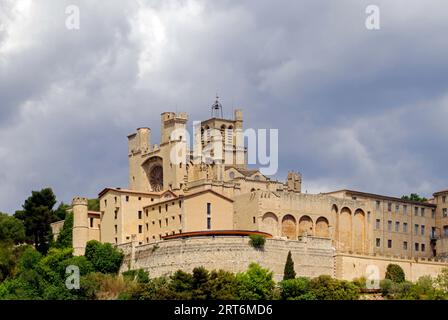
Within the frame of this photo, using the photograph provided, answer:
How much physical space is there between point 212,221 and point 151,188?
12.8 metres

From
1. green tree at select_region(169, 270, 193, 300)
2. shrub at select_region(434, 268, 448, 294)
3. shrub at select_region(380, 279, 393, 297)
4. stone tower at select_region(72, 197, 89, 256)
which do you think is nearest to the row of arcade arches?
shrub at select_region(380, 279, 393, 297)

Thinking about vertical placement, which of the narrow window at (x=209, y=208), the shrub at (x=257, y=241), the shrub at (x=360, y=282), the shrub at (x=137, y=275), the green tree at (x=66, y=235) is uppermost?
the narrow window at (x=209, y=208)

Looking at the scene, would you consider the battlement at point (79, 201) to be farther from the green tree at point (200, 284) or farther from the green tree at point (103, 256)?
the green tree at point (200, 284)

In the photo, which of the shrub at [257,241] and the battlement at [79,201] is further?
the battlement at [79,201]

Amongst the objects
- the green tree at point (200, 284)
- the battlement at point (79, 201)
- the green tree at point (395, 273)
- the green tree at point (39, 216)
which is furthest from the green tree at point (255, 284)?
the green tree at point (39, 216)

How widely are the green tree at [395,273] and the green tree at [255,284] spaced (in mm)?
10454

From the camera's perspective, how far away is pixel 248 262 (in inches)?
3831

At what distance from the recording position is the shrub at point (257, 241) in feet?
320

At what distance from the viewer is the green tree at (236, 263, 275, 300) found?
91.9 meters

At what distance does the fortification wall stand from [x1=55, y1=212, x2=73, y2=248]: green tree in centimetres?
2077

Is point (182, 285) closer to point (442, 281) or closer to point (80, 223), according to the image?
point (80, 223)

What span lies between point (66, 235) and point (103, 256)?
647cm
